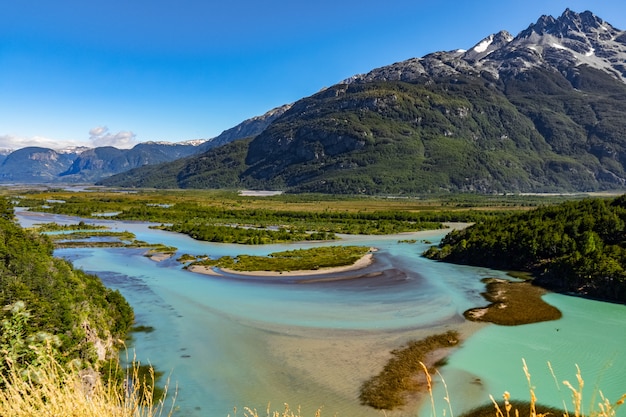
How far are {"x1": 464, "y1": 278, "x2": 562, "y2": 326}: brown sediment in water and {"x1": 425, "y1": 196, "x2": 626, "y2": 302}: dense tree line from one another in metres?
4.63

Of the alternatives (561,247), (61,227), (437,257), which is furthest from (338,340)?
(61,227)

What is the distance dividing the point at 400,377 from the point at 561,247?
1636 inches

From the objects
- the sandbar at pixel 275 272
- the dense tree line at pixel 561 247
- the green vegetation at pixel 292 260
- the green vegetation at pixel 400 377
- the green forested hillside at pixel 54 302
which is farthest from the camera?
the green vegetation at pixel 292 260

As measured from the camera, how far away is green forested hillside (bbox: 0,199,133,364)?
20.1 meters

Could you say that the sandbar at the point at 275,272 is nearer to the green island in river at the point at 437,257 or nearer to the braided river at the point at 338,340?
the green island in river at the point at 437,257

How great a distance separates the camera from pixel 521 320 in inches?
1417

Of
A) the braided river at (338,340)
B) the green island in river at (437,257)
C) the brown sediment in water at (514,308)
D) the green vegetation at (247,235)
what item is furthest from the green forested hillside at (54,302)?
the green vegetation at (247,235)

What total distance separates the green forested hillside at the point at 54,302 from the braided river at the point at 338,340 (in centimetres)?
325

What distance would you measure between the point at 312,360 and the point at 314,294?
18.5m

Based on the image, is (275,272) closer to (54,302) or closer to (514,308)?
(514,308)

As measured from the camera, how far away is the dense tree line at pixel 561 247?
146ft

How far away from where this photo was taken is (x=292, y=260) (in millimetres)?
64875

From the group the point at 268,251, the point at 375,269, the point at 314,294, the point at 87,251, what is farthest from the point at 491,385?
the point at 87,251

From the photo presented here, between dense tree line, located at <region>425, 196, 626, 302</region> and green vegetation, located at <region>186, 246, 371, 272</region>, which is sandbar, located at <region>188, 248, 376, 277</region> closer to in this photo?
green vegetation, located at <region>186, 246, 371, 272</region>
